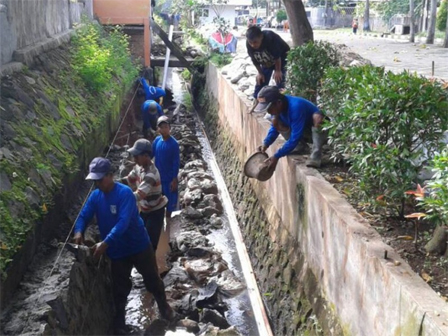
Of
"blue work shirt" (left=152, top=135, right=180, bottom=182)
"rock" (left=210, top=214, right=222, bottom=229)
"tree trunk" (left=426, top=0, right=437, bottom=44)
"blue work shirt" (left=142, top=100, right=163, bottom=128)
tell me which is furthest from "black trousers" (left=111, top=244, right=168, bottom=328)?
"tree trunk" (left=426, top=0, right=437, bottom=44)

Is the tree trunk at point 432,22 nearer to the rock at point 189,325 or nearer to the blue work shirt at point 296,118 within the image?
the blue work shirt at point 296,118

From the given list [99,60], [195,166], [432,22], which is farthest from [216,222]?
[432,22]

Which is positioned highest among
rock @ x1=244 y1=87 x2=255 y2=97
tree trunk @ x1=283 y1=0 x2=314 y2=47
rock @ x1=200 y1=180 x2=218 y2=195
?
tree trunk @ x1=283 y1=0 x2=314 y2=47

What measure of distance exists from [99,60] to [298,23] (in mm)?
4568

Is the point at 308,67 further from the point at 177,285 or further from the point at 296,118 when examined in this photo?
the point at 177,285

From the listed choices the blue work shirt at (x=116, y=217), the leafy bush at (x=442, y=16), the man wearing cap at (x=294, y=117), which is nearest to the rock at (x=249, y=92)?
the man wearing cap at (x=294, y=117)

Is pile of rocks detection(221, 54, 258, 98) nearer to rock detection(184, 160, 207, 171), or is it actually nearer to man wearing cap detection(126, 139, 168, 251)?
rock detection(184, 160, 207, 171)

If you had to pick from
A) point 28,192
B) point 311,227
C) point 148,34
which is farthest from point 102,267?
point 148,34

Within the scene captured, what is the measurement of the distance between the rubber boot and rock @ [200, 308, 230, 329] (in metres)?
2.14

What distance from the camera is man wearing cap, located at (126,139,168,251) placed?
7.15 m

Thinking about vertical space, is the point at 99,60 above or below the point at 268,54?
below

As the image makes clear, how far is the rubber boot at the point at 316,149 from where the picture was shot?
731cm

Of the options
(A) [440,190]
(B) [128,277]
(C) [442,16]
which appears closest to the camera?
(A) [440,190]

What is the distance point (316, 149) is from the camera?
7363 mm
